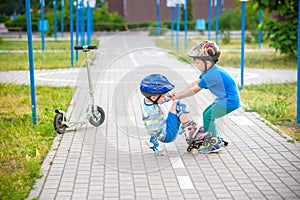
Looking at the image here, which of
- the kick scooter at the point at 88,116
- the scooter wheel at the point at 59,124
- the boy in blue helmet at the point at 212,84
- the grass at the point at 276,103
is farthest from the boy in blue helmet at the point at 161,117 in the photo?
the grass at the point at 276,103

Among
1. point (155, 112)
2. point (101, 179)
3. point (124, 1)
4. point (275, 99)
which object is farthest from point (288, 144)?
point (124, 1)

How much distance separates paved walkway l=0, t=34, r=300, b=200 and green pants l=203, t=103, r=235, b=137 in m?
0.13

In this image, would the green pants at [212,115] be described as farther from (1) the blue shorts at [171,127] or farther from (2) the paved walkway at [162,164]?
(1) the blue shorts at [171,127]

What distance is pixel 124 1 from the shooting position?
45.9 meters

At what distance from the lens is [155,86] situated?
21.1 feet

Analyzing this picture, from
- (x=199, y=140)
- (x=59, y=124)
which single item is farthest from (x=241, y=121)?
(x=59, y=124)

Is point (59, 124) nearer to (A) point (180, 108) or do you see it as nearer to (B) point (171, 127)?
(B) point (171, 127)

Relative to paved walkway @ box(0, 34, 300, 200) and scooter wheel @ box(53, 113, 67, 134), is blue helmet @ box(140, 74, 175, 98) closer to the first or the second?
paved walkway @ box(0, 34, 300, 200)

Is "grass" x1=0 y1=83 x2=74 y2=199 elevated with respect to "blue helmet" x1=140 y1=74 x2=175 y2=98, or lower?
lower

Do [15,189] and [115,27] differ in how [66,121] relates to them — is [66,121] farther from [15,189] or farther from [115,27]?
[115,27]

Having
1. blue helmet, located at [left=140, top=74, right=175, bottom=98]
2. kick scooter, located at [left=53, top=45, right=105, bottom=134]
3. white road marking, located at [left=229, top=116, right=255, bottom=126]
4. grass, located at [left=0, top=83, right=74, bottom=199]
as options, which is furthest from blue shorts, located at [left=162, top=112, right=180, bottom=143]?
white road marking, located at [left=229, top=116, right=255, bottom=126]

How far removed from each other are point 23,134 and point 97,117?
3.69 ft

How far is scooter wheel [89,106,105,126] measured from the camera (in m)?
8.02

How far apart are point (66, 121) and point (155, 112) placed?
1.69 metres
